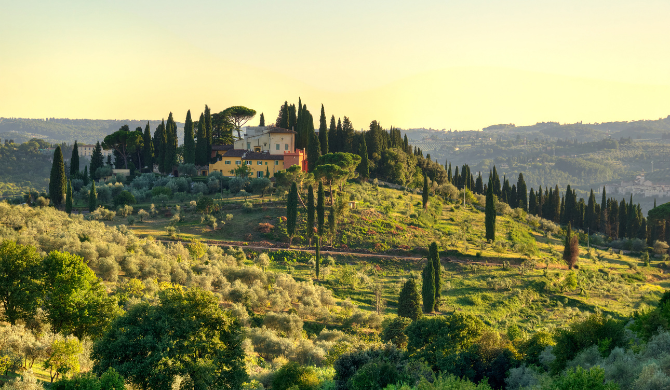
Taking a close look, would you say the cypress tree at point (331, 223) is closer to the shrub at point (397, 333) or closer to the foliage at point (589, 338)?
the shrub at point (397, 333)

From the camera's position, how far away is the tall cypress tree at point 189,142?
236 ft

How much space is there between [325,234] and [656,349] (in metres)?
35.3

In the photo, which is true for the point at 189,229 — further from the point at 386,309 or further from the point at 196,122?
the point at 196,122

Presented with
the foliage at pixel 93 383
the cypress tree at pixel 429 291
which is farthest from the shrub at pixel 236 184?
the foliage at pixel 93 383

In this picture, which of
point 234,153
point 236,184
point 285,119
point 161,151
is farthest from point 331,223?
point 161,151

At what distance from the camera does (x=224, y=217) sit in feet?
179

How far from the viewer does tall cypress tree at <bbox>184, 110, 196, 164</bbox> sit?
236 ft

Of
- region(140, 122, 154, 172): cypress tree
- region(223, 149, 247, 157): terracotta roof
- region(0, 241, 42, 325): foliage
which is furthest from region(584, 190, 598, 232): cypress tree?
region(0, 241, 42, 325): foliage

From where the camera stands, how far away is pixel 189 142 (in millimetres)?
72500

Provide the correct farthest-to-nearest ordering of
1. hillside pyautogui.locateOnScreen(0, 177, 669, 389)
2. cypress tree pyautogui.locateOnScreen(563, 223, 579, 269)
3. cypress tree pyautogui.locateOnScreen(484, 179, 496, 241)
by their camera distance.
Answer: cypress tree pyautogui.locateOnScreen(484, 179, 496, 241)
cypress tree pyautogui.locateOnScreen(563, 223, 579, 269)
hillside pyautogui.locateOnScreen(0, 177, 669, 389)

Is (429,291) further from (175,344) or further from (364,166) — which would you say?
(364,166)

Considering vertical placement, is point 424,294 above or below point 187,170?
below

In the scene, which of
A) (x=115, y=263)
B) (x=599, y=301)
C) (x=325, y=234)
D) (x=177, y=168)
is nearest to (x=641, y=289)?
(x=599, y=301)

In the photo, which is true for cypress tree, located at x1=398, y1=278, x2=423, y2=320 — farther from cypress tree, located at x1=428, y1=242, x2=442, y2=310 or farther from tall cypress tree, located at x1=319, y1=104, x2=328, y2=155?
tall cypress tree, located at x1=319, y1=104, x2=328, y2=155
